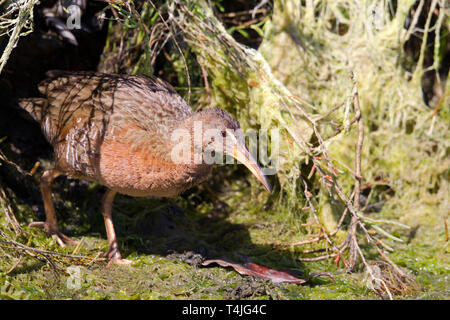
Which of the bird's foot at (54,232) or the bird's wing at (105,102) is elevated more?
the bird's wing at (105,102)

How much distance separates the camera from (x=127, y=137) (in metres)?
3.96

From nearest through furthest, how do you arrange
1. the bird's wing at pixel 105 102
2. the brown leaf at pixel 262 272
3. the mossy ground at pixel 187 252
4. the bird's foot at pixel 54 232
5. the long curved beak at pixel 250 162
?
the mossy ground at pixel 187 252 < the long curved beak at pixel 250 162 < the brown leaf at pixel 262 272 < the bird's wing at pixel 105 102 < the bird's foot at pixel 54 232

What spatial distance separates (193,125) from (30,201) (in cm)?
176

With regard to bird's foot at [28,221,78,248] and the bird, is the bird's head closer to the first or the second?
the bird

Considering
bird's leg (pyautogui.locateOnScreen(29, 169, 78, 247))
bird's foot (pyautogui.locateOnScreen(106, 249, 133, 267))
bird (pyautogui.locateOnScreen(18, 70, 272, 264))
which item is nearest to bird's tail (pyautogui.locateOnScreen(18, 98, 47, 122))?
bird (pyautogui.locateOnScreen(18, 70, 272, 264))

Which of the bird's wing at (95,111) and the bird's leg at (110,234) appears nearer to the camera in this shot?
the bird's wing at (95,111)

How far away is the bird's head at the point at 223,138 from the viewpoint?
381 cm

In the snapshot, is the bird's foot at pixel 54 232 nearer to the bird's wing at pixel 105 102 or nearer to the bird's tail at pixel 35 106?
the bird's wing at pixel 105 102

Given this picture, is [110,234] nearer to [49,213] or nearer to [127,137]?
[49,213]

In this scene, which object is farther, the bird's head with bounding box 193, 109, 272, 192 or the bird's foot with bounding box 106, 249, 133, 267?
the bird's foot with bounding box 106, 249, 133, 267

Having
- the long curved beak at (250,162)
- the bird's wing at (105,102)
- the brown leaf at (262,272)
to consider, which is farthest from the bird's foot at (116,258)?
the long curved beak at (250,162)

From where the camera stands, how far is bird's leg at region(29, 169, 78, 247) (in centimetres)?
437

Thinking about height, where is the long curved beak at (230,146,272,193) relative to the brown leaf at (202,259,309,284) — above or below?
above

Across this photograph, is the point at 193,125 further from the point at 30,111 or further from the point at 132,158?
the point at 30,111
